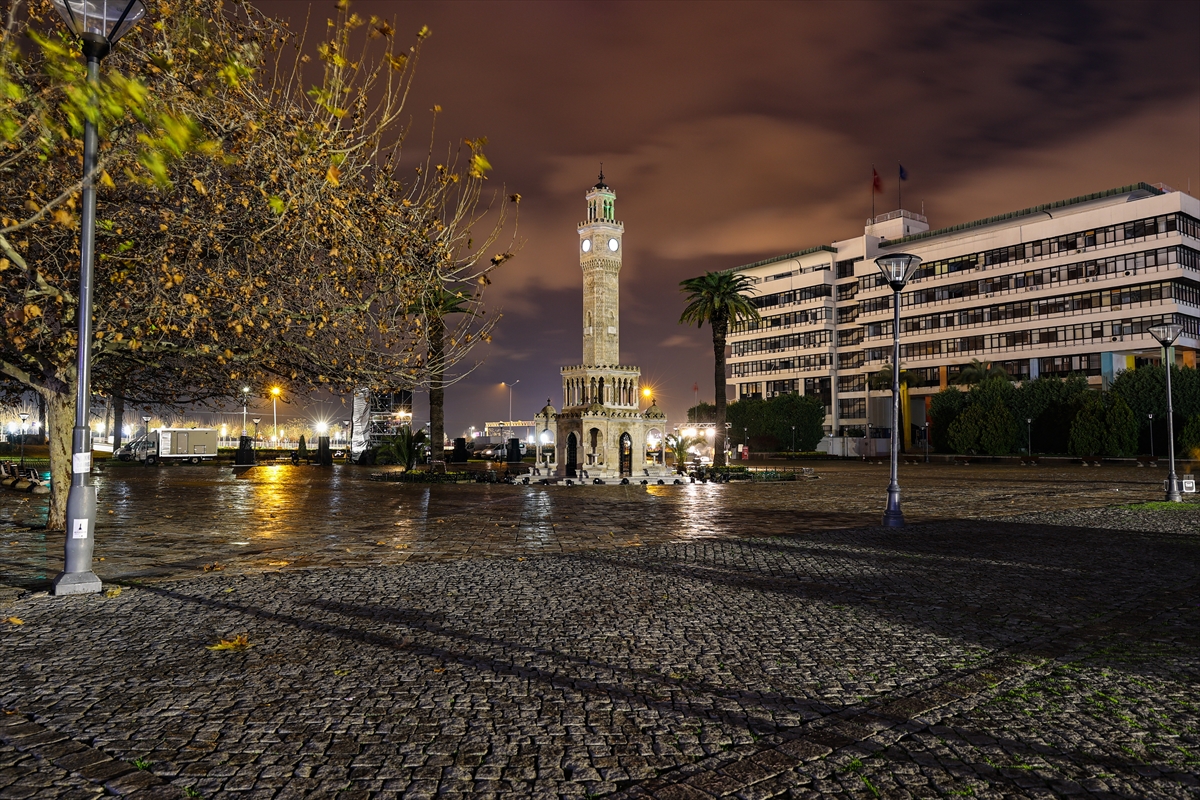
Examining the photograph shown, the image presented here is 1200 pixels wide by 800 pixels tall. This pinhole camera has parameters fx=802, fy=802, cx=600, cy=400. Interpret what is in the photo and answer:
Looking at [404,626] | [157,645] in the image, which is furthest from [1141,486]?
[157,645]

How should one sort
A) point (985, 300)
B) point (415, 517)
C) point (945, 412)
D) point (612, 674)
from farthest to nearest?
point (985, 300), point (945, 412), point (415, 517), point (612, 674)

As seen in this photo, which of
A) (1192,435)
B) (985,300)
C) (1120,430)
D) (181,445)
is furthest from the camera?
(985,300)

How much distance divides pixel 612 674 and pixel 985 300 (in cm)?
8048

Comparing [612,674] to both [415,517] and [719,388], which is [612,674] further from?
[719,388]

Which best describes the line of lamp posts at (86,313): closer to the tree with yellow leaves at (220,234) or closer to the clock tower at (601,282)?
the tree with yellow leaves at (220,234)

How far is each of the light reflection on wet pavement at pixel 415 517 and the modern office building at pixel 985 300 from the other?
133 feet

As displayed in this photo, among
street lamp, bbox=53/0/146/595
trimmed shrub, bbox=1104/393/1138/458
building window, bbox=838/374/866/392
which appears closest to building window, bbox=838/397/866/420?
building window, bbox=838/374/866/392

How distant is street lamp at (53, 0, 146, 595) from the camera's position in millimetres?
8602

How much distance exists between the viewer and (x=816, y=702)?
17.3 ft

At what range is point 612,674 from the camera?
5883mm

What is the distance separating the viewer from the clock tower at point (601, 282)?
43.3 meters

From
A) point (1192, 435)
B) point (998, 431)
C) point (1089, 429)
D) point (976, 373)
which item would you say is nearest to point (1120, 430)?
point (1089, 429)

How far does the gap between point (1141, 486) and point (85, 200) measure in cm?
3474

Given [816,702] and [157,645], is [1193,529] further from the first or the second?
[157,645]
